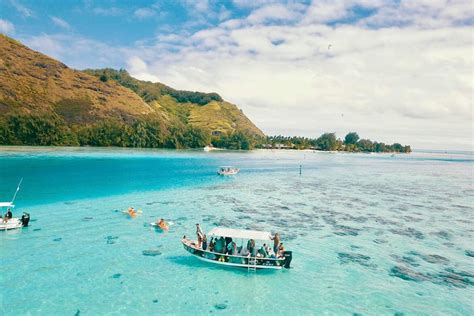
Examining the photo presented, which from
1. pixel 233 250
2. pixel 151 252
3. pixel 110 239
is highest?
pixel 233 250

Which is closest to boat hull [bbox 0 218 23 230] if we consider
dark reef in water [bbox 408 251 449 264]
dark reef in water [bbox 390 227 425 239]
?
dark reef in water [bbox 408 251 449 264]

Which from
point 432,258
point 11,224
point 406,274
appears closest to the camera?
point 406,274

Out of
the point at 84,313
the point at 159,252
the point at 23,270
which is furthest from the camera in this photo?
the point at 159,252

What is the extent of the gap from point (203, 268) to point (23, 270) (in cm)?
1623

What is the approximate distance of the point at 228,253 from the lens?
3309 cm

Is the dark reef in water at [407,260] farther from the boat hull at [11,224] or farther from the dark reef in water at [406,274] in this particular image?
the boat hull at [11,224]

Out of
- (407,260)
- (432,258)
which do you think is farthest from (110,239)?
(432,258)

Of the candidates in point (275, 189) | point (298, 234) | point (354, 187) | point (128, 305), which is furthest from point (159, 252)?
point (354, 187)

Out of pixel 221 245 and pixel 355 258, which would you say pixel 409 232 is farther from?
pixel 221 245

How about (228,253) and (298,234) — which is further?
(298,234)

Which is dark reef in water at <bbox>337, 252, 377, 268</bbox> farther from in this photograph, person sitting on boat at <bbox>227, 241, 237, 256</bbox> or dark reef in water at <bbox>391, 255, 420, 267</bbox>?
person sitting on boat at <bbox>227, 241, 237, 256</bbox>

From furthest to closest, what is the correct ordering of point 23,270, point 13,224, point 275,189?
point 275,189 < point 13,224 < point 23,270

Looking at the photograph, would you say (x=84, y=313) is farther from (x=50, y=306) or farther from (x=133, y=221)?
(x=133, y=221)

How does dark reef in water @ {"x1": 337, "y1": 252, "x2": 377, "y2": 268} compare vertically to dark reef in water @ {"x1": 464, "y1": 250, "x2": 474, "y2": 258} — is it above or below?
above
